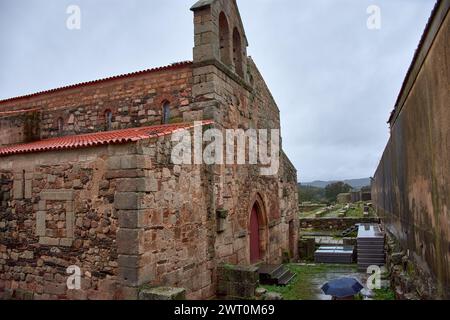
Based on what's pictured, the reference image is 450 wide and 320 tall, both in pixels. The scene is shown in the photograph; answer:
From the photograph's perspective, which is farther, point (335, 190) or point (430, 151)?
point (335, 190)

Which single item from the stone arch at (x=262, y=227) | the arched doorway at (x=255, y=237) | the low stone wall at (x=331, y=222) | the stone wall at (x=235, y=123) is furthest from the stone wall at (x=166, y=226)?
the low stone wall at (x=331, y=222)

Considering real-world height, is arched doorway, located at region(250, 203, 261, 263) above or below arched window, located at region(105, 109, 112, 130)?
below

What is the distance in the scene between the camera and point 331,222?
24.3 meters

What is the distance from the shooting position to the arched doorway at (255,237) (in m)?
12.5

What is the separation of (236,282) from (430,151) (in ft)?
17.9

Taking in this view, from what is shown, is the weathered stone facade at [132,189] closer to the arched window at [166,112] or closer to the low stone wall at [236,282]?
the arched window at [166,112]

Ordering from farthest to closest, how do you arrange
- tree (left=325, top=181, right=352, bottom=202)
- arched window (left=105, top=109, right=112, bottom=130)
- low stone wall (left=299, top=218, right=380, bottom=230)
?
tree (left=325, top=181, right=352, bottom=202)
low stone wall (left=299, top=218, right=380, bottom=230)
arched window (left=105, top=109, right=112, bottom=130)

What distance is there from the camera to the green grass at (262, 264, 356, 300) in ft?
33.8

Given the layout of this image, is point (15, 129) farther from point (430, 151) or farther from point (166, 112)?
point (430, 151)

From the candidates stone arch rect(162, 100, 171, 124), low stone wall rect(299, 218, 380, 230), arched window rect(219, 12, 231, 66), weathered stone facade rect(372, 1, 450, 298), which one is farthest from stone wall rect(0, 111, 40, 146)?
low stone wall rect(299, 218, 380, 230)

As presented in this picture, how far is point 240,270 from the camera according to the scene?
9180 mm

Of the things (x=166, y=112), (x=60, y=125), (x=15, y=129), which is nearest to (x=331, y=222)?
(x=166, y=112)

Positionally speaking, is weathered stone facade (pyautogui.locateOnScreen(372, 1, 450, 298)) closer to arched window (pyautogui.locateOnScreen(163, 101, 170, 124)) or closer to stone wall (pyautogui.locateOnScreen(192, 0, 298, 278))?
stone wall (pyautogui.locateOnScreen(192, 0, 298, 278))

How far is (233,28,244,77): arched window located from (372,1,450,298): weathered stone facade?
5351mm
